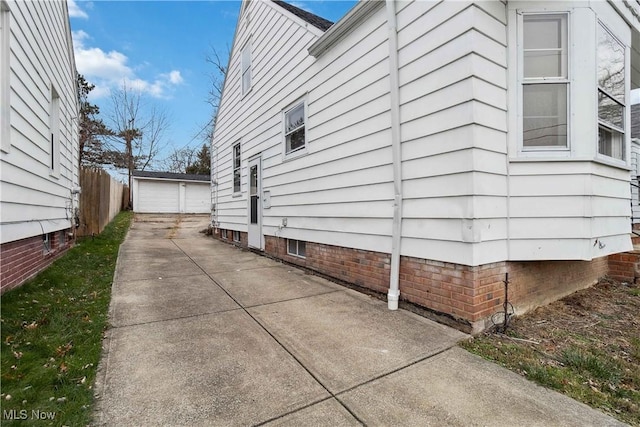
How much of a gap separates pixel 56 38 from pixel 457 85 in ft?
22.4

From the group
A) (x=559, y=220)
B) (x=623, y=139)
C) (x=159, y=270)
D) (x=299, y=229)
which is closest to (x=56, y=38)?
(x=159, y=270)

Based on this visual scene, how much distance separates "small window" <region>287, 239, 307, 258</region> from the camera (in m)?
6.00

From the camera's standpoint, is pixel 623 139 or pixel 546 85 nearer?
pixel 546 85

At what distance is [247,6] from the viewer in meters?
8.62

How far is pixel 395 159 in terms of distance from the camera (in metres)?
3.68

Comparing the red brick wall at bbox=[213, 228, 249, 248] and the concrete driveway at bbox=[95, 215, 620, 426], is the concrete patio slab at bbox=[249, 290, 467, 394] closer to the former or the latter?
the concrete driveway at bbox=[95, 215, 620, 426]

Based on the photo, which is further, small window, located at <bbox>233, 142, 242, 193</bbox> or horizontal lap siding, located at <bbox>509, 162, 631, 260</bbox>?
small window, located at <bbox>233, 142, 242, 193</bbox>

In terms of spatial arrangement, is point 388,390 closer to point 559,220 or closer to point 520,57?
point 559,220

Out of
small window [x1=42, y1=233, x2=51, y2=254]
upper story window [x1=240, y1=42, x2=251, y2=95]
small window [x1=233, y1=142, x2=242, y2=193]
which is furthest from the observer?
small window [x1=233, y1=142, x2=242, y2=193]

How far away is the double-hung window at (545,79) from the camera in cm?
326

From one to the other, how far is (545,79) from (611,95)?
3.87ft

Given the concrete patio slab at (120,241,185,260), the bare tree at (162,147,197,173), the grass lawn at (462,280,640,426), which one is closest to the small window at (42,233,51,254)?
the concrete patio slab at (120,241,185,260)

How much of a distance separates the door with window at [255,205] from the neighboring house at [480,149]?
3085 mm

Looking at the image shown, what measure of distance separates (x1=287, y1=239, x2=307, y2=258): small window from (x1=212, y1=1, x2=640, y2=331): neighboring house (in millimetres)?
1256
